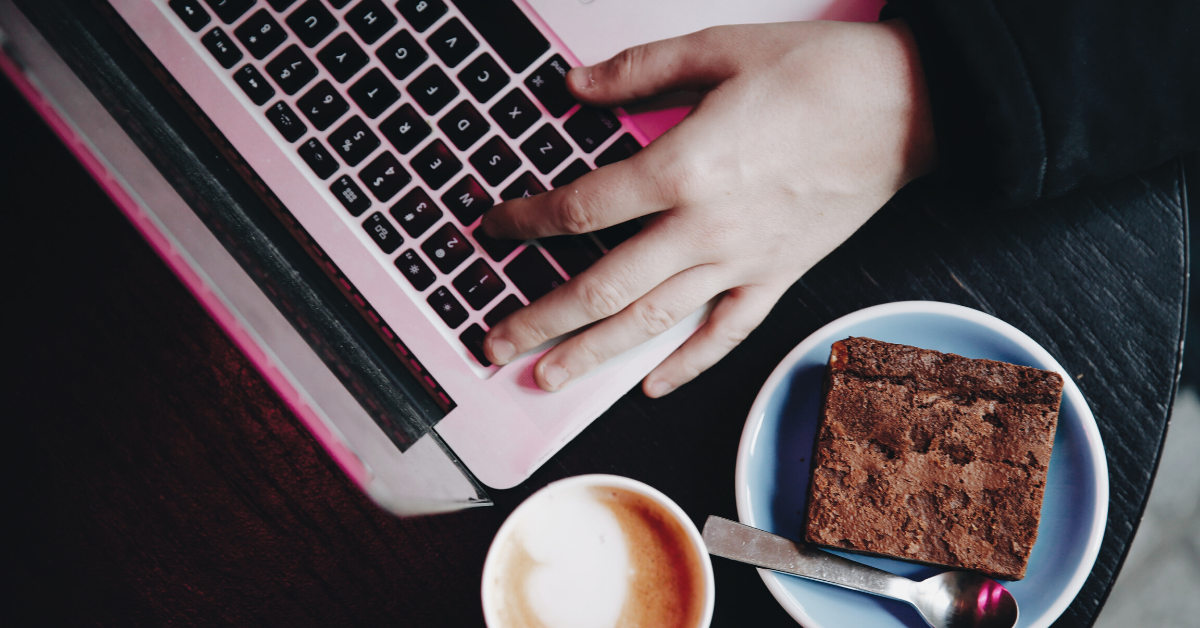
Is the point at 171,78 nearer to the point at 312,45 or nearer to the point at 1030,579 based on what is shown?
the point at 312,45

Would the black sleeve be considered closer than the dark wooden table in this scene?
Yes

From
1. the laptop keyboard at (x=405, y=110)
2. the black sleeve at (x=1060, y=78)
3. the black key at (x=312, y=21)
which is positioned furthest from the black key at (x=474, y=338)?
the black sleeve at (x=1060, y=78)

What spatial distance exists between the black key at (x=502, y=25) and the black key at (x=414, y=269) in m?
0.20

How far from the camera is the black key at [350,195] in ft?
1.93

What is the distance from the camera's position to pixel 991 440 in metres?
0.62

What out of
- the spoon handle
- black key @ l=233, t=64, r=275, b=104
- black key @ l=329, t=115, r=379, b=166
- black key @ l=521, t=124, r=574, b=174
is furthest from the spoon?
black key @ l=233, t=64, r=275, b=104

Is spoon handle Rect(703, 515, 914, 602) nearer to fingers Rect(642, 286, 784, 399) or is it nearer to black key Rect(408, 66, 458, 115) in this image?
fingers Rect(642, 286, 784, 399)

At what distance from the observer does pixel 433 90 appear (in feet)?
1.92

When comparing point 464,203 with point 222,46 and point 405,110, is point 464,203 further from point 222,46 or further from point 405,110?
point 222,46

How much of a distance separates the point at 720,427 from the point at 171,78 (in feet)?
2.13

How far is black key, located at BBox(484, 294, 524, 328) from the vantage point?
589 millimetres

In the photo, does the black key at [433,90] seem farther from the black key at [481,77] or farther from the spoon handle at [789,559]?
the spoon handle at [789,559]

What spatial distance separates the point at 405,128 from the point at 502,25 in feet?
0.44

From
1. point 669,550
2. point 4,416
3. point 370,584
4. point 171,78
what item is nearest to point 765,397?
point 669,550
